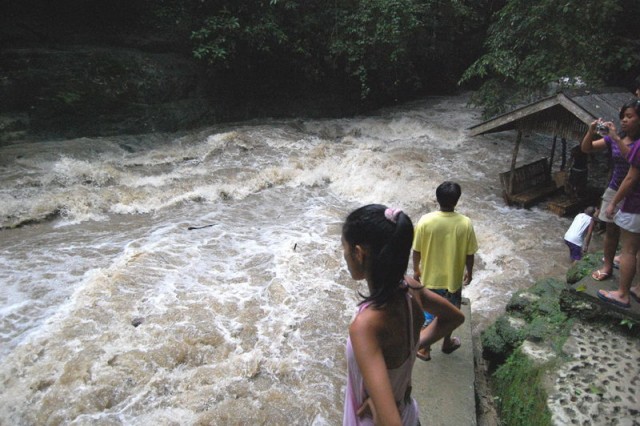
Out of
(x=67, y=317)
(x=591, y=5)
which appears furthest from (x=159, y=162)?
(x=591, y=5)

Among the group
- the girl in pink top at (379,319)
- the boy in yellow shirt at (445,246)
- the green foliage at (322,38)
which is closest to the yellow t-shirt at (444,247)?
the boy in yellow shirt at (445,246)

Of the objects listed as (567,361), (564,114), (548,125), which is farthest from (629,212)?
(548,125)

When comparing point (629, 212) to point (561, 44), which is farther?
point (561, 44)

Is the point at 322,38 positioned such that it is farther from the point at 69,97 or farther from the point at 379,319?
the point at 379,319

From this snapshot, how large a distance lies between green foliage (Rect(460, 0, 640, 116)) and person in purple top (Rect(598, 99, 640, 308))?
6.90 metres

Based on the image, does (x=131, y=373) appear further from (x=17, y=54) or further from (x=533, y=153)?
(x=533, y=153)

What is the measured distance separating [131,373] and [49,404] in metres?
0.70

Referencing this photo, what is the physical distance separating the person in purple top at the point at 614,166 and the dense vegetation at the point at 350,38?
21.4 feet

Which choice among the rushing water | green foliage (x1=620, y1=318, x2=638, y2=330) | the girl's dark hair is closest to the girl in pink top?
the girl's dark hair

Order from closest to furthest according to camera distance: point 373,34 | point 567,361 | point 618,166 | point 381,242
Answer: point 381,242 < point 567,361 < point 618,166 < point 373,34

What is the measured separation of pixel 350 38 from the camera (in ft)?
47.6

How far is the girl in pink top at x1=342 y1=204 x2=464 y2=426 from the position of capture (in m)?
1.48

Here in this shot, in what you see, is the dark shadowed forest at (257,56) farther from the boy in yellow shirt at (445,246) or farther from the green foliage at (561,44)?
the boy in yellow shirt at (445,246)

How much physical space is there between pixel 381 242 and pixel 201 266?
5.20 m
